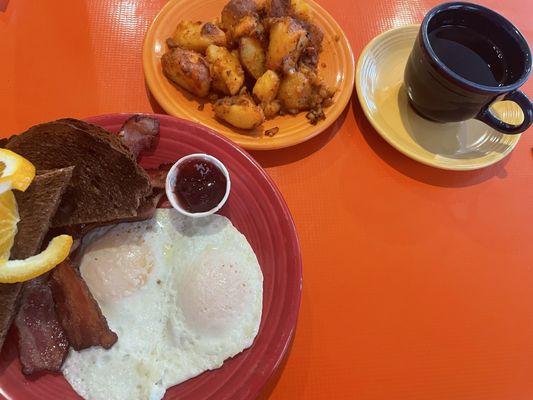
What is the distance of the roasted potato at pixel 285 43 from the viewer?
171cm

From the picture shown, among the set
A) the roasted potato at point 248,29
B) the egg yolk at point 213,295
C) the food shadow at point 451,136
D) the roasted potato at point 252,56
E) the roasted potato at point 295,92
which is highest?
the roasted potato at point 248,29

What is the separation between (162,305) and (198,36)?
1.11 metres

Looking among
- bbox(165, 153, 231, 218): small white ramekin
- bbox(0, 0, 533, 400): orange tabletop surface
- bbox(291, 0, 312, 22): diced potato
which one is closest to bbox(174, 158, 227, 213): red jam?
bbox(165, 153, 231, 218): small white ramekin

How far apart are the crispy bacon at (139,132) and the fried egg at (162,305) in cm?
29

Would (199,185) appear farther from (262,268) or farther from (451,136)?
(451,136)

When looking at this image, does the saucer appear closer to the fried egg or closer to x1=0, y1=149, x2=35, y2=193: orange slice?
the fried egg

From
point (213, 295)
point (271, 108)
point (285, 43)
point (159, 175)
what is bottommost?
A: point (213, 295)

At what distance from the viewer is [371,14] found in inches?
87.0

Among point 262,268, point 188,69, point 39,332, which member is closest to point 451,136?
point 262,268

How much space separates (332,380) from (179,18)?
1.62m

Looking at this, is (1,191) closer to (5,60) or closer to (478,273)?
(5,60)

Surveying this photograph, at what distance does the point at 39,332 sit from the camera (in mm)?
1327

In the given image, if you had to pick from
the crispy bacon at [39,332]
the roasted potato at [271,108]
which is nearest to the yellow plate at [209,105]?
the roasted potato at [271,108]

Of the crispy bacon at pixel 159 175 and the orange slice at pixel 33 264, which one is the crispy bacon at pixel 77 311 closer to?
the orange slice at pixel 33 264
